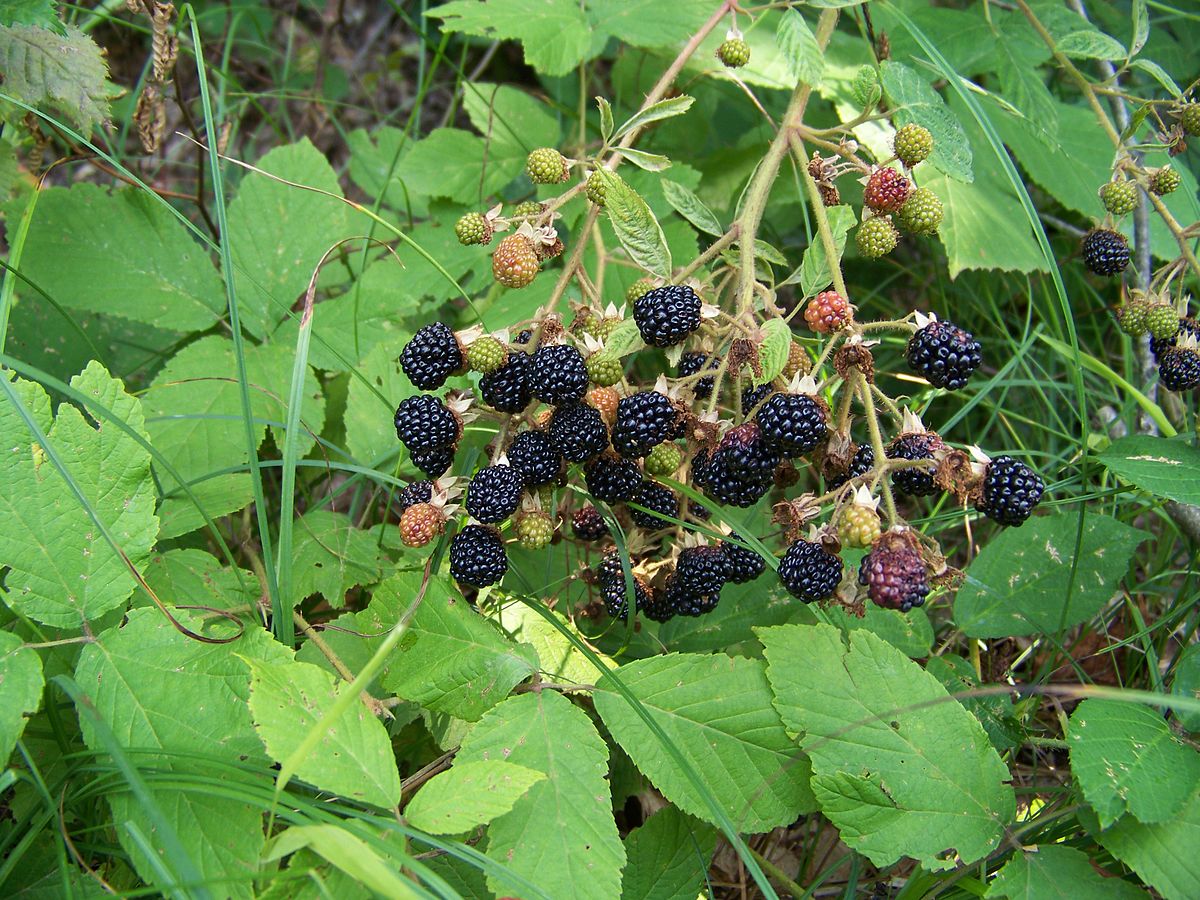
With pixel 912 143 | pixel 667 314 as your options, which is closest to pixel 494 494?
pixel 667 314

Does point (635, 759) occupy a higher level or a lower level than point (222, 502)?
lower

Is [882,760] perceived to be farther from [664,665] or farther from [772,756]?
[664,665]

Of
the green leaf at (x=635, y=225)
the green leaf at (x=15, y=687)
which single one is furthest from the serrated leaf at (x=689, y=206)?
the green leaf at (x=15, y=687)

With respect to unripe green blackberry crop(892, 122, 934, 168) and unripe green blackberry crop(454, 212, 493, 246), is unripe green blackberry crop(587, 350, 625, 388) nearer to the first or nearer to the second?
unripe green blackberry crop(454, 212, 493, 246)

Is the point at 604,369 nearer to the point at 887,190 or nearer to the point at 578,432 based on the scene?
the point at 578,432

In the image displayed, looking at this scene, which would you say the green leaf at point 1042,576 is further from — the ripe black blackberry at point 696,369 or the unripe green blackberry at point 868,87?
the unripe green blackberry at point 868,87

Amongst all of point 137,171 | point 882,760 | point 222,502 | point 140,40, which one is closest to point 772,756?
point 882,760

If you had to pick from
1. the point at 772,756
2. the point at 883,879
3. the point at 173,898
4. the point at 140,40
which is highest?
the point at 140,40
